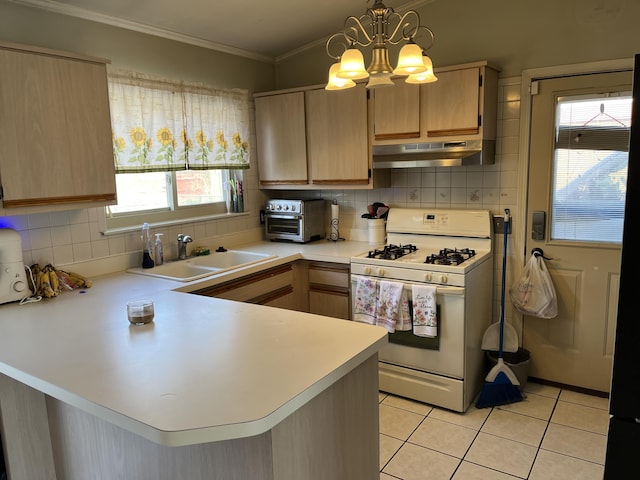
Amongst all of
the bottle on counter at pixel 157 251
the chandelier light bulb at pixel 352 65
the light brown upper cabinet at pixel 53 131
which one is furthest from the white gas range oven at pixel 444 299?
the light brown upper cabinet at pixel 53 131

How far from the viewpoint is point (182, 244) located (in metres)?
3.29

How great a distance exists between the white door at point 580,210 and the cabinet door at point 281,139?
64.7 inches

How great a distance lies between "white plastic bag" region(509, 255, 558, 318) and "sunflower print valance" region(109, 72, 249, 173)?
2.22 meters

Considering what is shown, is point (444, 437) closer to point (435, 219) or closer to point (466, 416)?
point (466, 416)

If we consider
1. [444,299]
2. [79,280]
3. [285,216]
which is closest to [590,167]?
[444,299]

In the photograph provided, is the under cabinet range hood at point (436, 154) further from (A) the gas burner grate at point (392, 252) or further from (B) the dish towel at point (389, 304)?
(B) the dish towel at point (389, 304)

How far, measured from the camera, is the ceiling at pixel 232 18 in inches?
108

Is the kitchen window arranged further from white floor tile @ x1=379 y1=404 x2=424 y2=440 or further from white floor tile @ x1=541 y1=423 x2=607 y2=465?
white floor tile @ x1=541 y1=423 x2=607 y2=465

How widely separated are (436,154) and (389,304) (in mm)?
1013

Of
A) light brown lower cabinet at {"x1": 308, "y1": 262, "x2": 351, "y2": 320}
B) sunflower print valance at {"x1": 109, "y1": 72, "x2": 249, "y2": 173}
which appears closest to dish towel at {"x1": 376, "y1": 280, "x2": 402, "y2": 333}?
light brown lower cabinet at {"x1": 308, "y1": 262, "x2": 351, "y2": 320}

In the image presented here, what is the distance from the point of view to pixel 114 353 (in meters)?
1.60

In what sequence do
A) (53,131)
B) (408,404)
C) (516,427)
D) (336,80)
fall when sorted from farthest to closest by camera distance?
(408,404) → (516,427) → (53,131) → (336,80)

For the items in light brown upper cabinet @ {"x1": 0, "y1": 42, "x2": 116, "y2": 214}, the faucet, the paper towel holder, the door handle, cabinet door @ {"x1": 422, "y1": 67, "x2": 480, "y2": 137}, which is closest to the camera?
light brown upper cabinet @ {"x1": 0, "y1": 42, "x2": 116, "y2": 214}

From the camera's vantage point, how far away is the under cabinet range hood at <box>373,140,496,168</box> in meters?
2.97
